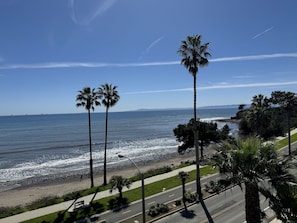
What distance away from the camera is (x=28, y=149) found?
71.2 m

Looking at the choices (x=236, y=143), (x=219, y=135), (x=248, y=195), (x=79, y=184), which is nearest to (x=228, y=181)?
(x=248, y=195)

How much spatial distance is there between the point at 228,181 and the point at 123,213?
1343 centimetres

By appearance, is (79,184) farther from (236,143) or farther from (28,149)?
(28,149)

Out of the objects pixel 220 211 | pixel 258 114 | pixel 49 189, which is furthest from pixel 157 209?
pixel 258 114

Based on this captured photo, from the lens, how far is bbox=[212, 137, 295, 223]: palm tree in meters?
10.7

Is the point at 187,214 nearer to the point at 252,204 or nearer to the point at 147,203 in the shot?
the point at 147,203

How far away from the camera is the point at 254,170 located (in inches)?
427

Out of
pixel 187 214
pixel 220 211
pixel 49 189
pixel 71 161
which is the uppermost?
pixel 220 211

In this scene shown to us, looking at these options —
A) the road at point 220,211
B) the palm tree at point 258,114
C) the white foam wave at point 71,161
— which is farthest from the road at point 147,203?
the white foam wave at point 71,161

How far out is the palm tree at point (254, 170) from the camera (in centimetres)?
1071

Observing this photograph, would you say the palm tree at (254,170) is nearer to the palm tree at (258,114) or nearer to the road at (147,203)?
the road at (147,203)

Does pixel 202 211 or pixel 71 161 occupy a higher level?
pixel 202 211

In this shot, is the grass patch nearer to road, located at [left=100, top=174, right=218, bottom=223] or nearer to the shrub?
road, located at [left=100, top=174, right=218, bottom=223]

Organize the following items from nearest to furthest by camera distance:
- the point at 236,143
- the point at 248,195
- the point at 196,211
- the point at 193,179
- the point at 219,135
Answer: the point at 248,195 < the point at 236,143 < the point at 196,211 < the point at 193,179 < the point at 219,135
